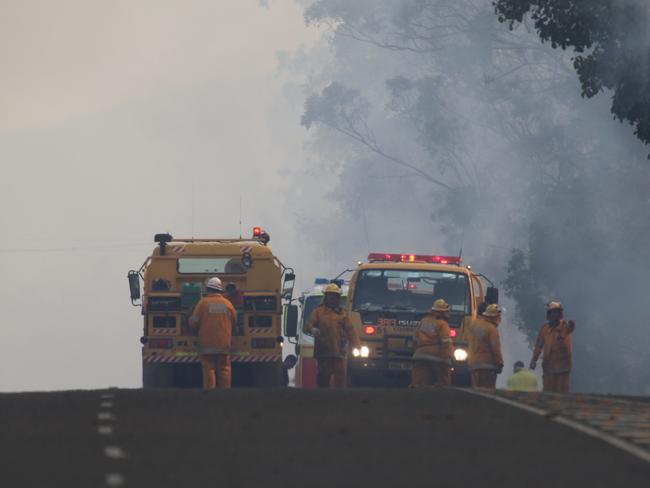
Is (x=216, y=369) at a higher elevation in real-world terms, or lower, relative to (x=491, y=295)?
lower

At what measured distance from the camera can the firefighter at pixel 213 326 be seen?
82.9 feet

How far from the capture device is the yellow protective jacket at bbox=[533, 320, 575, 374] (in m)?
26.6

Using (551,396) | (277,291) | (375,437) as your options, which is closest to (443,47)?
(277,291)

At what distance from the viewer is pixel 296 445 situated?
1424 centimetres

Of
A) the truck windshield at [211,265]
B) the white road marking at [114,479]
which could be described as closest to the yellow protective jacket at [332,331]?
the truck windshield at [211,265]

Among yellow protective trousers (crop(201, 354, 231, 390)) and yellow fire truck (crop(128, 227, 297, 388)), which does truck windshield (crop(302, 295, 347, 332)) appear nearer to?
yellow fire truck (crop(128, 227, 297, 388))

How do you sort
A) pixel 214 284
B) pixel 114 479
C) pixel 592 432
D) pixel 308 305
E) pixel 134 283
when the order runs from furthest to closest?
pixel 308 305 → pixel 134 283 → pixel 214 284 → pixel 592 432 → pixel 114 479

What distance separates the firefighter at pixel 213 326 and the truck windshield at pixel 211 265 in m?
3.54

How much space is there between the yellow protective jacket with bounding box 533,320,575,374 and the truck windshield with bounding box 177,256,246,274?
5.07 meters

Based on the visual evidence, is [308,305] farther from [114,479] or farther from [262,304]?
[114,479]

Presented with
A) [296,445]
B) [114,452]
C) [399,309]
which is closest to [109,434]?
[114,452]

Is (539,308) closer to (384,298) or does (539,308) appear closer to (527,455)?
(384,298)

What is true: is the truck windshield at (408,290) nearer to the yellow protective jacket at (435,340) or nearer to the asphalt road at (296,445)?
the yellow protective jacket at (435,340)

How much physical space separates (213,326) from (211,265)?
4126 millimetres
